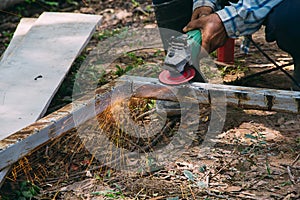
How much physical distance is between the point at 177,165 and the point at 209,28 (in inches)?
22.2

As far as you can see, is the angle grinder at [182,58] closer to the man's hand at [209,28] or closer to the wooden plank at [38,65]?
the man's hand at [209,28]

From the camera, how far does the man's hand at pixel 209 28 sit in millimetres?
2211

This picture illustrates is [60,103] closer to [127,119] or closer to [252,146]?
[127,119]

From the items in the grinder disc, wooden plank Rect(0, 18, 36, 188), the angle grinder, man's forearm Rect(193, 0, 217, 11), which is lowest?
wooden plank Rect(0, 18, 36, 188)

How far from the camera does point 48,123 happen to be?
2010mm

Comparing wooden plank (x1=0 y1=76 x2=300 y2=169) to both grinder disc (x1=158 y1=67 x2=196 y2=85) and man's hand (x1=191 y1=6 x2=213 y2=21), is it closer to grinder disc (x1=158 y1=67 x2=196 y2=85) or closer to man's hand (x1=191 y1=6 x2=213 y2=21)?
grinder disc (x1=158 y1=67 x2=196 y2=85)

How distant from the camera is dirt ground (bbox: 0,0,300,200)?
1992mm

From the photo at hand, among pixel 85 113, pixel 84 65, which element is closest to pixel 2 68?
pixel 84 65

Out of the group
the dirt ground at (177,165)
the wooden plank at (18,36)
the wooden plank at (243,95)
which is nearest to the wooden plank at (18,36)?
the wooden plank at (18,36)

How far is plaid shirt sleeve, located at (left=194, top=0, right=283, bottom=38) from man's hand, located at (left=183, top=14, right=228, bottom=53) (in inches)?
0.9

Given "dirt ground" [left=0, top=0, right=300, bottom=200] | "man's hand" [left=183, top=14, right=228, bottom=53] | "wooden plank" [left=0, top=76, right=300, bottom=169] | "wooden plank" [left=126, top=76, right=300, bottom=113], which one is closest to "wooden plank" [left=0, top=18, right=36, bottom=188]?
"dirt ground" [left=0, top=0, right=300, bottom=200]

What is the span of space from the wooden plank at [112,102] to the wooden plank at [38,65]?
0.73ft

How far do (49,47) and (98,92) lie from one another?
803 millimetres

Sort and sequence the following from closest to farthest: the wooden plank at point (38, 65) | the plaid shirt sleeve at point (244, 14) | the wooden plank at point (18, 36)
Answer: the plaid shirt sleeve at point (244, 14), the wooden plank at point (38, 65), the wooden plank at point (18, 36)
